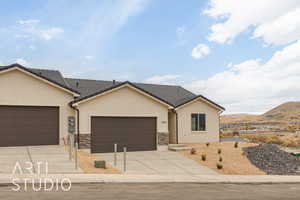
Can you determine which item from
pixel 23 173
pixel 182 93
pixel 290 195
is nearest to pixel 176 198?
pixel 290 195

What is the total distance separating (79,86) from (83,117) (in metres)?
4.94

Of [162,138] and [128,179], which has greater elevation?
[162,138]

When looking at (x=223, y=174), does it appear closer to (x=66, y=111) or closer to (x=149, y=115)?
(x=149, y=115)

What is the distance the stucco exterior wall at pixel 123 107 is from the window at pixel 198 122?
13.4ft

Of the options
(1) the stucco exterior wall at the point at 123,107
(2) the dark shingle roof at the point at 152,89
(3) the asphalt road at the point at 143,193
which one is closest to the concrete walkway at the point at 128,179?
(3) the asphalt road at the point at 143,193

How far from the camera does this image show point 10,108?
19.6 metres

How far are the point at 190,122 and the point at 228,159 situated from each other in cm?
671

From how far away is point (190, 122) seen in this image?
26844 mm

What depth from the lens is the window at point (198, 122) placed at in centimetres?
2714

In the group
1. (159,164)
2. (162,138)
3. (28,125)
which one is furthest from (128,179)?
(162,138)

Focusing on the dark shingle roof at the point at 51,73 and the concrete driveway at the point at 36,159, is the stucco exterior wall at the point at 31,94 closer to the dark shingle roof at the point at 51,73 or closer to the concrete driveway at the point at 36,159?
the concrete driveway at the point at 36,159

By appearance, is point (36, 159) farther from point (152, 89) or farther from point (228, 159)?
point (152, 89)

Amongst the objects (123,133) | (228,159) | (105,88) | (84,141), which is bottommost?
(228,159)

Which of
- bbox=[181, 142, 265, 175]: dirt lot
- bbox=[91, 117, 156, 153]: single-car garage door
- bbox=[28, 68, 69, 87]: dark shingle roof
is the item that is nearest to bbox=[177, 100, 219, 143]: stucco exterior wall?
bbox=[181, 142, 265, 175]: dirt lot
